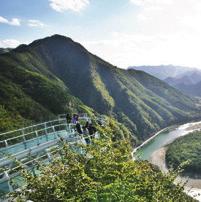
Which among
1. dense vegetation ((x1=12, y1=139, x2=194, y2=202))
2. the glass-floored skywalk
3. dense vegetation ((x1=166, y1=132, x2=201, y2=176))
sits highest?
dense vegetation ((x1=12, y1=139, x2=194, y2=202))

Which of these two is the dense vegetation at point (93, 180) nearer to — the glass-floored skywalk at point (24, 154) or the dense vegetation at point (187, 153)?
the glass-floored skywalk at point (24, 154)

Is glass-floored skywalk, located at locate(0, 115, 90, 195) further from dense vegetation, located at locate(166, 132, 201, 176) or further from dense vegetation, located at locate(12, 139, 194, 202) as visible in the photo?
dense vegetation, located at locate(166, 132, 201, 176)

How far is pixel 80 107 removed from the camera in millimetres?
175375

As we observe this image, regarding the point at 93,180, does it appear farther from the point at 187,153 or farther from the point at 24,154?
the point at 187,153

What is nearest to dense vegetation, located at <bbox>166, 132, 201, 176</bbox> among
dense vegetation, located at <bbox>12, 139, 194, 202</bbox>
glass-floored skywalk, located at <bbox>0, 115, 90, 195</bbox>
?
glass-floored skywalk, located at <bbox>0, 115, 90, 195</bbox>

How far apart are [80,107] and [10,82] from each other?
110 ft

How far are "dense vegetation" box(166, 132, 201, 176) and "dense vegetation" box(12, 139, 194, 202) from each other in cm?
10592

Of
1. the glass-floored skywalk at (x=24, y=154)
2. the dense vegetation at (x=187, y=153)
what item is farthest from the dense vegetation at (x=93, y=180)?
the dense vegetation at (x=187, y=153)

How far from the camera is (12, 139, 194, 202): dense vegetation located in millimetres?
11148

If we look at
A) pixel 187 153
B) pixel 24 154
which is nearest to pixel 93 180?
pixel 24 154

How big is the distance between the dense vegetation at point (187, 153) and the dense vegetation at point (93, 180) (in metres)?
106

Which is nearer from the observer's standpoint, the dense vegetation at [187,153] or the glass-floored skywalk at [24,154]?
the glass-floored skywalk at [24,154]

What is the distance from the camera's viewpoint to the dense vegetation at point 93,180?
36.6 ft

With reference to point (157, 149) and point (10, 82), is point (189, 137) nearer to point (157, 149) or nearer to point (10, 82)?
point (157, 149)
